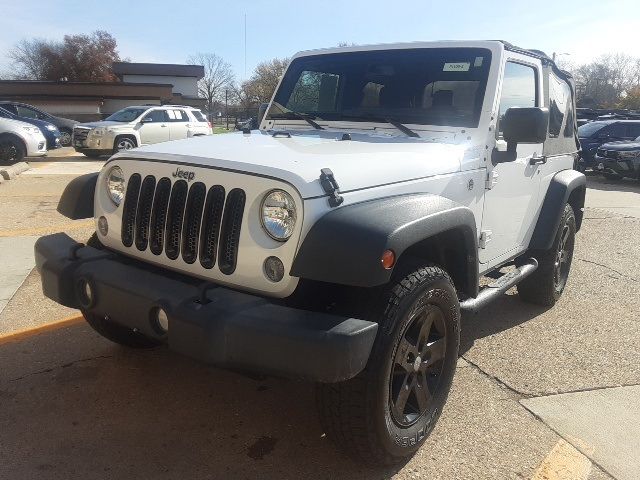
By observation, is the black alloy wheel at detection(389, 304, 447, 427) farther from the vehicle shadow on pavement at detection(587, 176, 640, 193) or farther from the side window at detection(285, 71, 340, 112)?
the vehicle shadow on pavement at detection(587, 176, 640, 193)

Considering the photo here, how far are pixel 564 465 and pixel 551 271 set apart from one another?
2160 millimetres

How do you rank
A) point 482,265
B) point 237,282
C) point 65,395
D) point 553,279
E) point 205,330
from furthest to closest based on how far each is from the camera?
point 553,279, point 482,265, point 65,395, point 237,282, point 205,330

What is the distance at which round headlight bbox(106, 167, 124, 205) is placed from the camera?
2824 millimetres

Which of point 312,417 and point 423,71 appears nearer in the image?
point 312,417

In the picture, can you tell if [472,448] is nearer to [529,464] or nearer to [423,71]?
[529,464]

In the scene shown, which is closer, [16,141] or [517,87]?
[517,87]

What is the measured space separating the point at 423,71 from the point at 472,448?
2.28m

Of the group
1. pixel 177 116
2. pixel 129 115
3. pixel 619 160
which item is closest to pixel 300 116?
pixel 619 160

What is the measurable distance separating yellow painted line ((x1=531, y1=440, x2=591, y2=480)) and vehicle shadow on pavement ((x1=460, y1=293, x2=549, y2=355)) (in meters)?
1.12

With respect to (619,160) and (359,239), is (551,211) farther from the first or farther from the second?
(619,160)

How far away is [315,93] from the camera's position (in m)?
3.97

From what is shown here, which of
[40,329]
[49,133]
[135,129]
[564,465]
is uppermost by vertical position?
[564,465]

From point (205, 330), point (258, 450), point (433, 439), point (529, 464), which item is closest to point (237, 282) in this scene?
point (205, 330)

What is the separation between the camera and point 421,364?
262cm
